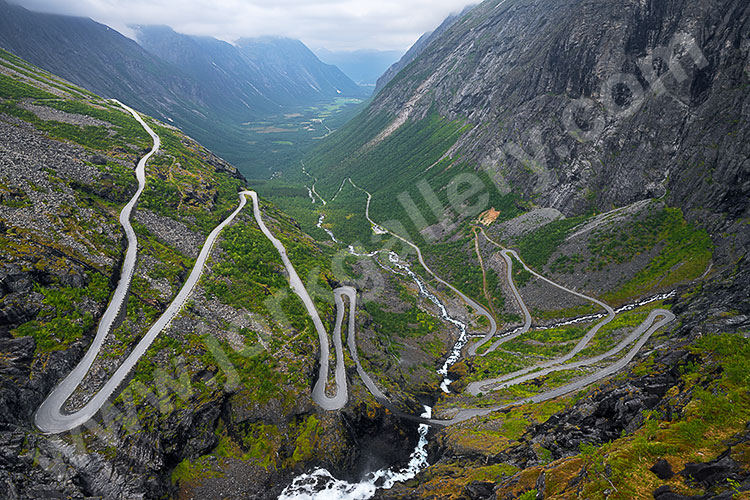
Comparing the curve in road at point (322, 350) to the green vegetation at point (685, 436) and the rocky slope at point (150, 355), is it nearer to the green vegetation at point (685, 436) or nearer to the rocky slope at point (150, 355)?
the rocky slope at point (150, 355)

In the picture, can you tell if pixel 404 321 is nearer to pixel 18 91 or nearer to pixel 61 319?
pixel 61 319

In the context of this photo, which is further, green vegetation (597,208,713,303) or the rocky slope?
green vegetation (597,208,713,303)

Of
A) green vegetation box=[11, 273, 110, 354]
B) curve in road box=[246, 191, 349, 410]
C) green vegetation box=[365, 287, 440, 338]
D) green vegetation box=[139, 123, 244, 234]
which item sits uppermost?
green vegetation box=[139, 123, 244, 234]

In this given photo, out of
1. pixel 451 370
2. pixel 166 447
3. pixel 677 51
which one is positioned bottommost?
pixel 451 370

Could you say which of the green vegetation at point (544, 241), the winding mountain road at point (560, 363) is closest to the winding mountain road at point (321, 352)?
the winding mountain road at point (560, 363)

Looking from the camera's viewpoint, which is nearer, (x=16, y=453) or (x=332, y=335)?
(x=16, y=453)

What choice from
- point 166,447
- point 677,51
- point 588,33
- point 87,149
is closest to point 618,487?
point 166,447

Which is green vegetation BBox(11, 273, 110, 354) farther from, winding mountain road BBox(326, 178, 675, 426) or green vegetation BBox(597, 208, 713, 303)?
green vegetation BBox(597, 208, 713, 303)

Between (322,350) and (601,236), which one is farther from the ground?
(601,236)

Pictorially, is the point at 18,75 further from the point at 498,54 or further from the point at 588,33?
the point at 498,54

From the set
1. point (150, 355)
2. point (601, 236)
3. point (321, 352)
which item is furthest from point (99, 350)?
point (601, 236)

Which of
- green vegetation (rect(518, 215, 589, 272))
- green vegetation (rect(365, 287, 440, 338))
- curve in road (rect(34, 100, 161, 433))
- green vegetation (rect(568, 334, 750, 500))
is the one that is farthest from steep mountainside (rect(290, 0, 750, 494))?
curve in road (rect(34, 100, 161, 433))
